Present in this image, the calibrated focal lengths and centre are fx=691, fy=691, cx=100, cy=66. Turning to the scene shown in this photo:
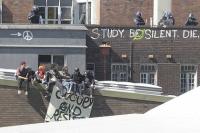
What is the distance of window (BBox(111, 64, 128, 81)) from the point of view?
30.9m

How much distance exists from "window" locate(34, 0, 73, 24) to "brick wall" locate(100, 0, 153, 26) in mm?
1681

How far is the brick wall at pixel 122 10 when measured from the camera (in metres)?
33.6

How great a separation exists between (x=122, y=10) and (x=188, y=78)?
5095mm

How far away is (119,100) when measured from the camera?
2681cm

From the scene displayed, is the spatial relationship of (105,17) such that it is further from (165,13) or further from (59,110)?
(59,110)

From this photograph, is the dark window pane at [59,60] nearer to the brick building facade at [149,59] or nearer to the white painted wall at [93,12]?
the brick building facade at [149,59]

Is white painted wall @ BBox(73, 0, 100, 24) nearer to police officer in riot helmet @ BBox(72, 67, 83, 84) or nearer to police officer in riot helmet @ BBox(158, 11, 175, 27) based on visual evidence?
police officer in riot helmet @ BBox(158, 11, 175, 27)

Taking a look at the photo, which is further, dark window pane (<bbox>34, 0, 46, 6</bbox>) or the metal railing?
dark window pane (<bbox>34, 0, 46, 6</bbox>)

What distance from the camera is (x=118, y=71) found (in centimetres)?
3117

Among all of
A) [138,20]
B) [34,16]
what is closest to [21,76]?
[34,16]

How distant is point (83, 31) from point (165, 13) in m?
4.72

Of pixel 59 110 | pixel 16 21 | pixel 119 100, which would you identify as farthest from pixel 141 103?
pixel 16 21

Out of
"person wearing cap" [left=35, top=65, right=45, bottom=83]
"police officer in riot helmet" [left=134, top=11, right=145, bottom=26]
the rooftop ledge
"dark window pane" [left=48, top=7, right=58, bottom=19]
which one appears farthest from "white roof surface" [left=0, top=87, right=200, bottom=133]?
"dark window pane" [left=48, top=7, right=58, bottom=19]

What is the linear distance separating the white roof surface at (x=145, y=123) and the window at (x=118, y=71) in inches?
1000
